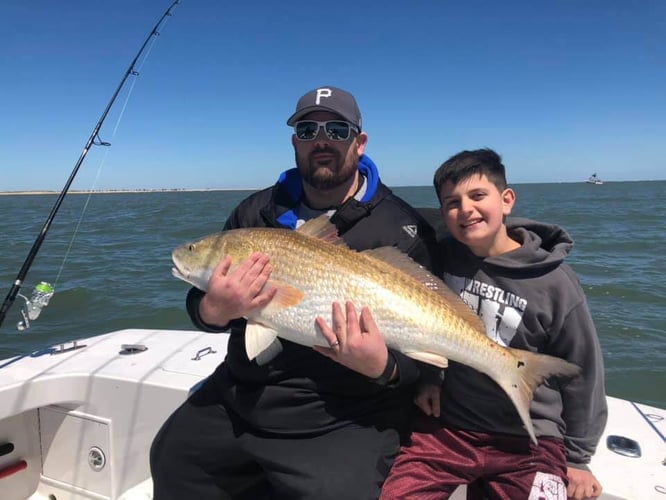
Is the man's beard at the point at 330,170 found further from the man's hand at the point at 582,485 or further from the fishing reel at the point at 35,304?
the fishing reel at the point at 35,304

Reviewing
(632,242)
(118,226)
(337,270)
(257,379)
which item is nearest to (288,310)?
(337,270)

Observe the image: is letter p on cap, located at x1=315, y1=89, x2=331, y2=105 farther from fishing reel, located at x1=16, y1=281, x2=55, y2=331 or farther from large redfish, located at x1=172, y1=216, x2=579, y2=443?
fishing reel, located at x1=16, y1=281, x2=55, y2=331

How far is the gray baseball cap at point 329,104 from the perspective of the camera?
3.08m

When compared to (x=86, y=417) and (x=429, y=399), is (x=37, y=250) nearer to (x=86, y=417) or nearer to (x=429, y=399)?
(x=86, y=417)

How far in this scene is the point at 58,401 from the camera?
12.5ft

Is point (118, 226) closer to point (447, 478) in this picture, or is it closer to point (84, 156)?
point (84, 156)

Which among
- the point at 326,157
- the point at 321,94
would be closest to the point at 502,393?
the point at 326,157

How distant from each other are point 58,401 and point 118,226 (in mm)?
29236

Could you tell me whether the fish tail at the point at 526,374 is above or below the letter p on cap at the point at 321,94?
below

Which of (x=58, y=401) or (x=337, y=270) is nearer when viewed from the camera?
(x=337, y=270)

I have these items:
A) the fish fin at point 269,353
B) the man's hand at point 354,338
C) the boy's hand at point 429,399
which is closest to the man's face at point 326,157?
the man's hand at point 354,338

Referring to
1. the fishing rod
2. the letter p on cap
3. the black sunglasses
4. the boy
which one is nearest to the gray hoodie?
the boy

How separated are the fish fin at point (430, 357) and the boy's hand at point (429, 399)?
0.44m

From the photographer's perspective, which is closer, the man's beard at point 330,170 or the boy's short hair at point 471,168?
the boy's short hair at point 471,168
